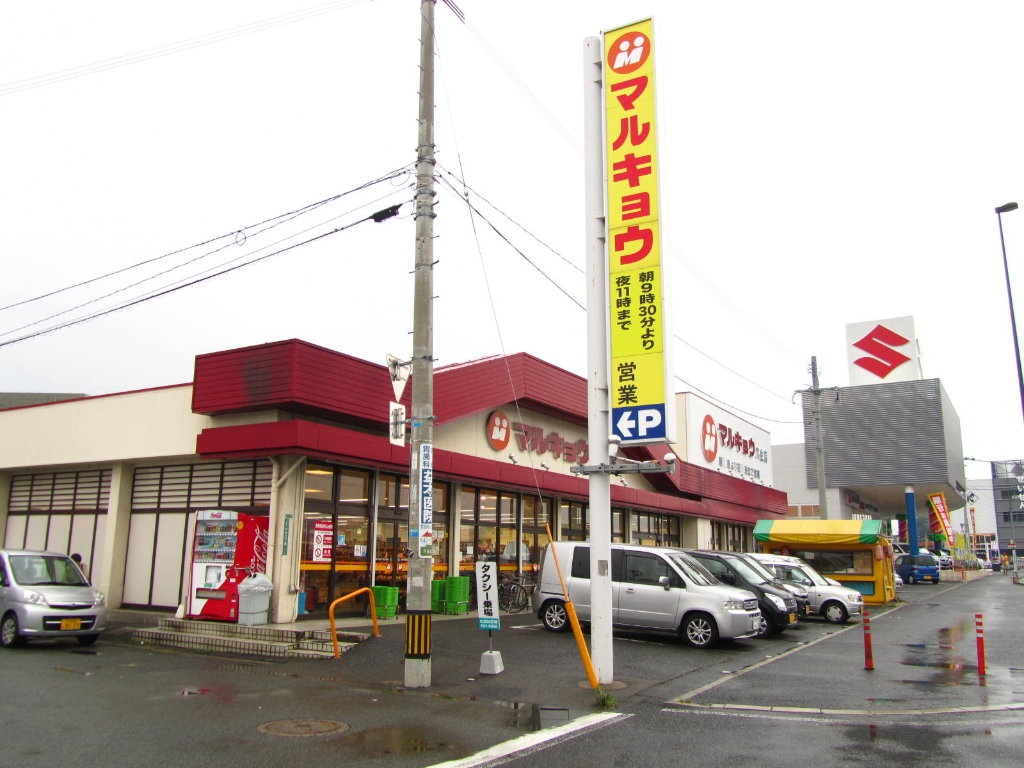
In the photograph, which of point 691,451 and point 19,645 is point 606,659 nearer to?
point 19,645

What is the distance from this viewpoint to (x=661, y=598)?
1493 centimetres

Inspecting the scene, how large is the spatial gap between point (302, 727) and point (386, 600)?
28.3ft

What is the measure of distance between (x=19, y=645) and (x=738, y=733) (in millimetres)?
12356

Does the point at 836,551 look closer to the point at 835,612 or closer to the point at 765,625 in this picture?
the point at 835,612

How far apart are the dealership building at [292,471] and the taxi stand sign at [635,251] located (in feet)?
3.35

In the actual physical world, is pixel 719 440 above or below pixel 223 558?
above

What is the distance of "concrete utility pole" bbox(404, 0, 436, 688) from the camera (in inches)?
408

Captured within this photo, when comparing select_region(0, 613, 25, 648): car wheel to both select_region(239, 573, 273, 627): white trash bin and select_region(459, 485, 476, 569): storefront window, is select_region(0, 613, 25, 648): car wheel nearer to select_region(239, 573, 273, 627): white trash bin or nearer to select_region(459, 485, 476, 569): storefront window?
select_region(239, 573, 273, 627): white trash bin

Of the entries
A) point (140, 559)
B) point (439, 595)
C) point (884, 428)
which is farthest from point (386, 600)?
point (884, 428)

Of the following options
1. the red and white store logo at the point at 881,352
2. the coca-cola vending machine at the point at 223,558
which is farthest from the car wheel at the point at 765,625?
the red and white store logo at the point at 881,352

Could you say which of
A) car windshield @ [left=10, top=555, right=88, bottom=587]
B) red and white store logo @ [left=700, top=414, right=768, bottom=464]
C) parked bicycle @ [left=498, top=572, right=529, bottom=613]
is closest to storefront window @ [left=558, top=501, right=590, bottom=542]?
parked bicycle @ [left=498, top=572, right=529, bottom=613]

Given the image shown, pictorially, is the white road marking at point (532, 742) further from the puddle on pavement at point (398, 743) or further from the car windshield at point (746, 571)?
the car windshield at point (746, 571)

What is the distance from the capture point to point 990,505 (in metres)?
124

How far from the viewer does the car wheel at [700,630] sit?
14445mm
